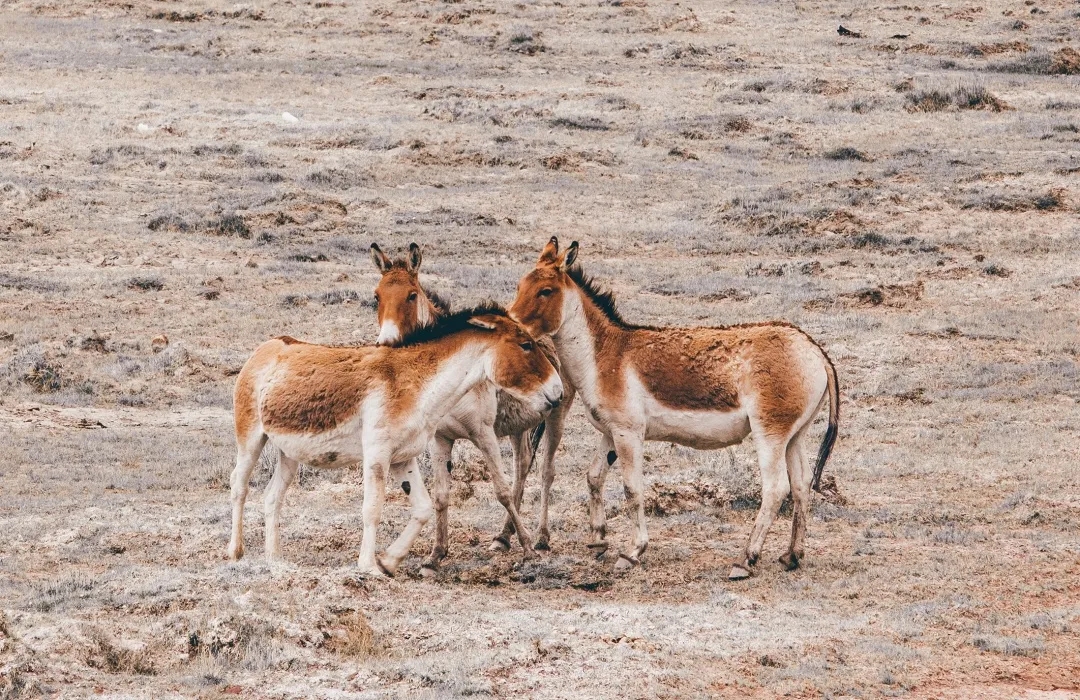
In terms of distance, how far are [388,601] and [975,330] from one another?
15.2 metres

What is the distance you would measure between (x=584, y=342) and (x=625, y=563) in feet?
6.63

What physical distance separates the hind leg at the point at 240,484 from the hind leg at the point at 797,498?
470cm

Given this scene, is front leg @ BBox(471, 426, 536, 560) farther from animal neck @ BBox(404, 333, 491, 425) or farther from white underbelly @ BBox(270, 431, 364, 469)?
white underbelly @ BBox(270, 431, 364, 469)

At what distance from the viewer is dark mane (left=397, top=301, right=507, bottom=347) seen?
12.0 m

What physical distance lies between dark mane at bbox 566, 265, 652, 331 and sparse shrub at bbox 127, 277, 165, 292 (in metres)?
14.4

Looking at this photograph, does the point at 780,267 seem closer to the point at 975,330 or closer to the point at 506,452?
the point at 975,330

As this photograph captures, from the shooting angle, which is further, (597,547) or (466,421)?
(597,547)

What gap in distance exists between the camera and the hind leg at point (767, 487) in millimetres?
12578

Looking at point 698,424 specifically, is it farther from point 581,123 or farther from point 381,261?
point 581,123

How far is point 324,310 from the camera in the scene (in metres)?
24.6

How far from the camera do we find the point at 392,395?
1177 cm

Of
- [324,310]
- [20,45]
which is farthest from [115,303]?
[20,45]

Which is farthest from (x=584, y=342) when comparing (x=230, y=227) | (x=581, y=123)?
(x=581, y=123)

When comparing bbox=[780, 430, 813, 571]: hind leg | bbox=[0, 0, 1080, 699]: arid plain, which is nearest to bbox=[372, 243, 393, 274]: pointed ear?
bbox=[0, 0, 1080, 699]: arid plain
